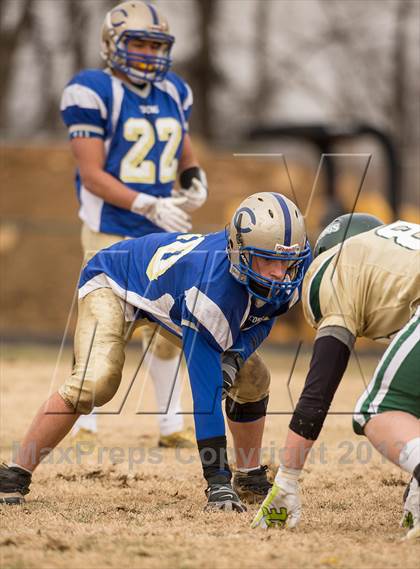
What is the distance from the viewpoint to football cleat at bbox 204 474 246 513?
185 inches

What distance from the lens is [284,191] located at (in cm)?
1681

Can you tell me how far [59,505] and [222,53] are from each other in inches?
668

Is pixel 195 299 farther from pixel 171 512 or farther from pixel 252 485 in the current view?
pixel 252 485

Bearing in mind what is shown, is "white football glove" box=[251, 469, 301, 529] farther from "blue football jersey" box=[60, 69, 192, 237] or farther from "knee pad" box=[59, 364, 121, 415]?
"blue football jersey" box=[60, 69, 192, 237]

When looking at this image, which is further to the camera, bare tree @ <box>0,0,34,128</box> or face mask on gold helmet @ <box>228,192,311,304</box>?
bare tree @ <box>0,0,34,128</box>

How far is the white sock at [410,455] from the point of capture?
3.89 m


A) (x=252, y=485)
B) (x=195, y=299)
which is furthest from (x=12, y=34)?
(x=195, y=299)

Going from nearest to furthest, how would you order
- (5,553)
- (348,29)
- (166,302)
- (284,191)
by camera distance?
(5,553), (166,302), (284,191), (348,29)

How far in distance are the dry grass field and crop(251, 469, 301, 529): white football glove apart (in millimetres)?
70

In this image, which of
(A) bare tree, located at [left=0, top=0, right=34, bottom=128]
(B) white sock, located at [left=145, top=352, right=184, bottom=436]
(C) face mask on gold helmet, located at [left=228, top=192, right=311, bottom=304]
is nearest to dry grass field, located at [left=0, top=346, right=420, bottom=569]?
(B) white sock, located at [left=145, top=352, right=184, bottom=436]

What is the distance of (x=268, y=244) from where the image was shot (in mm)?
4602

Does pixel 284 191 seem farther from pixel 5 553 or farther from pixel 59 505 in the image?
Result: pixel 5 553

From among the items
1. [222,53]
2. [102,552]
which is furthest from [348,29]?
[102,552]

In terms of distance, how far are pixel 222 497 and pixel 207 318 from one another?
0.76 m
